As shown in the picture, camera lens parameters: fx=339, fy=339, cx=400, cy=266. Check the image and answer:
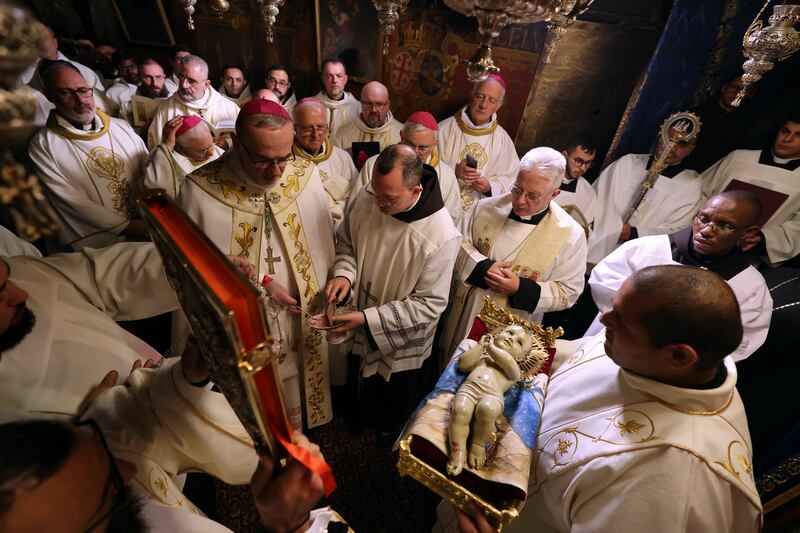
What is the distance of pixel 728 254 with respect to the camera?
293 centimetres

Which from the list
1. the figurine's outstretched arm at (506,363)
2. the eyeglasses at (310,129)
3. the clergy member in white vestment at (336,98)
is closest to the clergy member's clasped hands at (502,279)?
the figurine's outstretched arm at (506,363)

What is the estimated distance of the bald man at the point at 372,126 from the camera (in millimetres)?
5035

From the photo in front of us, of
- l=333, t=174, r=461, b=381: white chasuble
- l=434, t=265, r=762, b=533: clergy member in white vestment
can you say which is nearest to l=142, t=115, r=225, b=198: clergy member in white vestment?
l=333, t=174, r=461, b=381: white chasuble

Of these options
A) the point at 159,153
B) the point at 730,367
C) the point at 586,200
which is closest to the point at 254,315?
the point at 730,367

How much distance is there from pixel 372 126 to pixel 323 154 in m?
1.34

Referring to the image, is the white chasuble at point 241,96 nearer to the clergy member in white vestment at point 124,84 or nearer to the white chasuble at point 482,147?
the clergy member in white vestment at point 124,84

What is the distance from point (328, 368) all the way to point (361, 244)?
1.27 m

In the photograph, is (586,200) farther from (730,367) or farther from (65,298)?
(65,298)

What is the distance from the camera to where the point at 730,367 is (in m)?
1.58

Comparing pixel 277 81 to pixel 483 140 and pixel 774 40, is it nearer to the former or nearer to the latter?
pixel 483 140

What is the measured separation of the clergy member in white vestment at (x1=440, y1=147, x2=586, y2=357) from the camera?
2.95 m

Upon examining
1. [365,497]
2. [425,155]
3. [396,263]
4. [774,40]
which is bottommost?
[365,497]

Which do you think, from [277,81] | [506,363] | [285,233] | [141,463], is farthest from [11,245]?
[277,81]

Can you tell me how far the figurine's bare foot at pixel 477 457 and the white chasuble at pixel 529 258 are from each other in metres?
1.71
